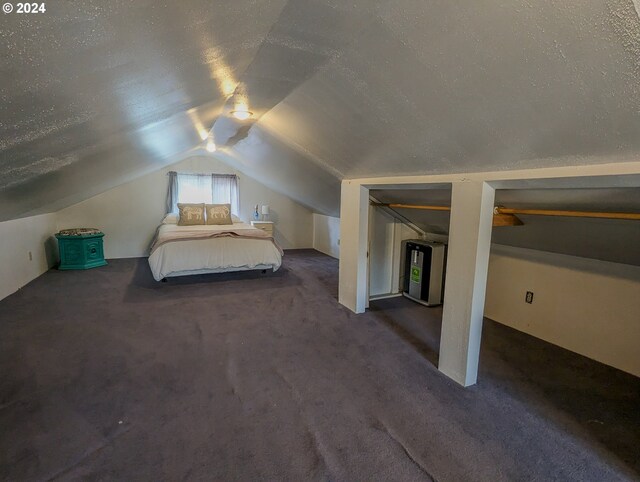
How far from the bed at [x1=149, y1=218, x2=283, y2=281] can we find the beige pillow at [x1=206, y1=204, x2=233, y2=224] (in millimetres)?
970

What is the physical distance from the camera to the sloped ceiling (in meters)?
0.87

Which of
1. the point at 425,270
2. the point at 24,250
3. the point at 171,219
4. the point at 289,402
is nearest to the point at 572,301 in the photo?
the point at 425,270

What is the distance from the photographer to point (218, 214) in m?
5.46

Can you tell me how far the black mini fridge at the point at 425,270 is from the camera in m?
3.39

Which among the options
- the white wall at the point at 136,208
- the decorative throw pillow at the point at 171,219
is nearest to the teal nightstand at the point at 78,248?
the white wall at the point at 136,208

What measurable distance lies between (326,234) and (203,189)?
2.50m

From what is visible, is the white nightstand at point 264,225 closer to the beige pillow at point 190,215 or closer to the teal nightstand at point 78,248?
the beige pillow at point 190,215

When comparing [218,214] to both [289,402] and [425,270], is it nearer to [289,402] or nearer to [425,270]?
[425,270]

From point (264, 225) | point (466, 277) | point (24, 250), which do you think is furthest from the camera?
point (264, 225)

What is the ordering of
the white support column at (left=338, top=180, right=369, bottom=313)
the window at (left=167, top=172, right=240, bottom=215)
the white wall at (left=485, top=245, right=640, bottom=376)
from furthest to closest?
1. the window at (left=167, top=172, right=240, bottom=215)
2. the white support column at (left=338, top=180, right=369, bottom=313)
3. the white wall at (left=485, top=245, right=640, bottom=376)

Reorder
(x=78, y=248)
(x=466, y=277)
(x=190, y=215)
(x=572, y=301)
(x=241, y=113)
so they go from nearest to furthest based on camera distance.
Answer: (x=466, y=277) → (x=572, y=301) → (x=241, y=113) → (x=78, y=248) → (x=190, y=215)

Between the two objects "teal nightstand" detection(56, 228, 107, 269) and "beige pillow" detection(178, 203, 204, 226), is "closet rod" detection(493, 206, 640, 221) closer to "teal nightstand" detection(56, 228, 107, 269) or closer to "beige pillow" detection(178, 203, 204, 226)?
"beige pillow" detection(178, 203, 204, 226)

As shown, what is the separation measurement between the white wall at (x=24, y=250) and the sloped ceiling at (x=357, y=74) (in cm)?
174

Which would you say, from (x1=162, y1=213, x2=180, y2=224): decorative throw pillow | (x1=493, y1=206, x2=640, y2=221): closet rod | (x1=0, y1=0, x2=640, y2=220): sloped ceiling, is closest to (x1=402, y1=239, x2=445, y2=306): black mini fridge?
(x1=493, y1=206, x2=640, y2=221): closet rod
